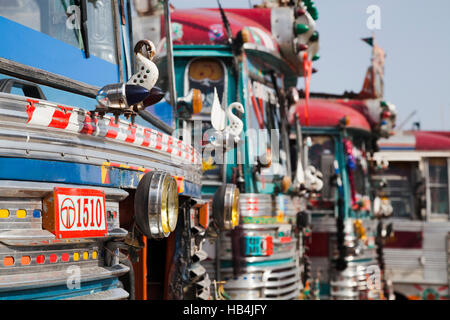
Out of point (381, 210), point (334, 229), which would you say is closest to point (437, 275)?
point (381, 210)

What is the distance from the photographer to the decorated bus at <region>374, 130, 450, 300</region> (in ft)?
50.7

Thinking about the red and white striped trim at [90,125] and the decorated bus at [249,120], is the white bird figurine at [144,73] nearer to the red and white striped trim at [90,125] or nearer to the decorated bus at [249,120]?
the red and white striped trim at [90,125]

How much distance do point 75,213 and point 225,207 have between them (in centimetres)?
280

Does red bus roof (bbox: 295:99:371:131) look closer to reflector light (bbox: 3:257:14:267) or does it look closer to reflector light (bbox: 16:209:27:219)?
reflector light (bbox: 16:209:27:219)

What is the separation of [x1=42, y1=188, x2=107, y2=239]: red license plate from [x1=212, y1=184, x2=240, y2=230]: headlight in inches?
100

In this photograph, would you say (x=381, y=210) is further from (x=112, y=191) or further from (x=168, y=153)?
(x=112, y=191)

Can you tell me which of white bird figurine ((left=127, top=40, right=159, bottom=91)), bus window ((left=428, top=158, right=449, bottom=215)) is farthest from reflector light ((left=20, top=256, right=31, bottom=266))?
bus window ((left=428, top=158, right=449, bottom=215))

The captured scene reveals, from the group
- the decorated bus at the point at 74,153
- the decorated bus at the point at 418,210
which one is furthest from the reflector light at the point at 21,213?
the decorated bus at the point at 418,210

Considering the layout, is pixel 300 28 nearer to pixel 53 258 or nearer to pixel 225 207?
pixel 225 207

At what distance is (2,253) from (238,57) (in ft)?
17.6

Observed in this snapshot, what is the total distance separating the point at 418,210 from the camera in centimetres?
1661

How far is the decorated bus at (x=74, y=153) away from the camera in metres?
3.14

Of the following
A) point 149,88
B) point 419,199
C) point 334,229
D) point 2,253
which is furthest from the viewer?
point 419,199

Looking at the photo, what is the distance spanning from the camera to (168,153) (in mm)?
4715
